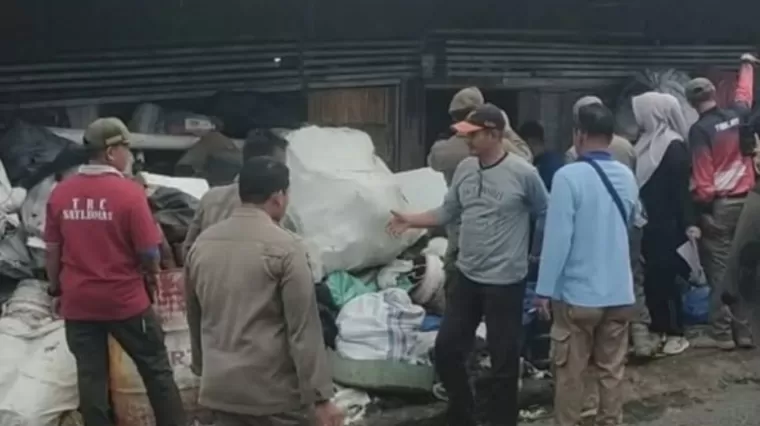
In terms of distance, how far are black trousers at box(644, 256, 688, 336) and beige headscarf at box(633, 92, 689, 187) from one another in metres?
0.67

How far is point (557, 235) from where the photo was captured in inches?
247

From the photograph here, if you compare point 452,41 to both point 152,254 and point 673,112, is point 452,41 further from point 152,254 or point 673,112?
point 152,254

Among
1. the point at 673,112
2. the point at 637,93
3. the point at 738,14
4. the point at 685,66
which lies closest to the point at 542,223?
the point at 673,112

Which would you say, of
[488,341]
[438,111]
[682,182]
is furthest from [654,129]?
[488,341]

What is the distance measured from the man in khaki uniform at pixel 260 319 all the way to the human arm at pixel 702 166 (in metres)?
4.84

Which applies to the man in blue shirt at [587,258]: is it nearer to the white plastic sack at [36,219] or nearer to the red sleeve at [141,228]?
the red sleeve at [141,228]

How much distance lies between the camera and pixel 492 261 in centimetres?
670

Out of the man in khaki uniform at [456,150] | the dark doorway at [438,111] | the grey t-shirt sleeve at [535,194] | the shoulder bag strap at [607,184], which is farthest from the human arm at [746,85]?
the shoulder bag strap at [607,184]

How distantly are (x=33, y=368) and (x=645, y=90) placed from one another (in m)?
6.02

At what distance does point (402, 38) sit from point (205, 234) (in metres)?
5.02

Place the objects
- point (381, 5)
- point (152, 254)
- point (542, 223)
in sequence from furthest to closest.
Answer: point (381, 5), point (542, 223), point (152, 254)

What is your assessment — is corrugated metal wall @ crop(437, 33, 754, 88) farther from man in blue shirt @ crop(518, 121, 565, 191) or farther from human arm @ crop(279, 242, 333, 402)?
human arm @ crop(279, 242, 333, 402)

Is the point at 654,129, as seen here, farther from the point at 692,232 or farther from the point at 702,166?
the point at 692,232

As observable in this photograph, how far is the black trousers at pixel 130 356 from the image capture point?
6.24 metres
